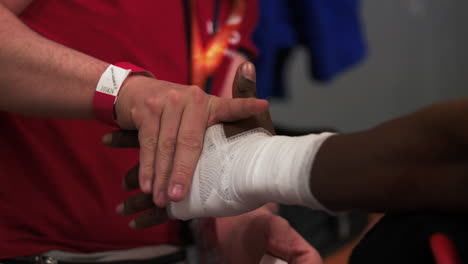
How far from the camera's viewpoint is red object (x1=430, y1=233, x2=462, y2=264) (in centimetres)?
31

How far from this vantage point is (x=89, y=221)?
0.66 metres

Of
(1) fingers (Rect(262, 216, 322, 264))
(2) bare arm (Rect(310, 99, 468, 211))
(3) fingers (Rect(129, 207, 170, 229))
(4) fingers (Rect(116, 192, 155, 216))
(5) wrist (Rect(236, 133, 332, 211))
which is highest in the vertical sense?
(2) bare arm (Rect(310, 99, 468, 211))

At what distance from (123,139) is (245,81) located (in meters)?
0.14

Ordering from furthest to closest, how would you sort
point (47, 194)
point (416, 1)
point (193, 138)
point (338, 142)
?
point (416, 1), point (47, 194), point (193, 138), point (338, 142)

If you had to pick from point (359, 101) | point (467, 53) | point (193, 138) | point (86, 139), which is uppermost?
point (193, 138)

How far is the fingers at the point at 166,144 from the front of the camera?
452 mm

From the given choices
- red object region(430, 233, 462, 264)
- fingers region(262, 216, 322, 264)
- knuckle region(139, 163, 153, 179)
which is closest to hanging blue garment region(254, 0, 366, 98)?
fingers region(262, 216, 322, 264)

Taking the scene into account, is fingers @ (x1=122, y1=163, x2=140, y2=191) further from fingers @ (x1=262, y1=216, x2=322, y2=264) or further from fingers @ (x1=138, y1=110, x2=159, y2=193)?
fingers @ (x1=262, y1=216, x2=322, y2=264)

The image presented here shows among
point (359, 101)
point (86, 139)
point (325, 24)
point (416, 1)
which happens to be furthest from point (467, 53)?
point (86, 139)

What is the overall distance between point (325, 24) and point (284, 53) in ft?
0.31

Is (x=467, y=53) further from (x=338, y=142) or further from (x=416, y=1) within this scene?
(x=338, y=142)

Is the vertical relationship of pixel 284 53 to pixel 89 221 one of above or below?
above

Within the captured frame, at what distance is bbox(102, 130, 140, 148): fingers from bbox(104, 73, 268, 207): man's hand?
0.02 meters

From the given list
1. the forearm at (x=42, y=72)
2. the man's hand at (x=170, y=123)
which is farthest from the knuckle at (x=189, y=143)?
the forearm at (x=42, y=72)
